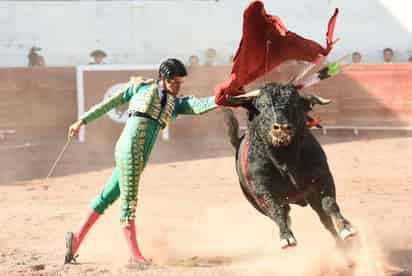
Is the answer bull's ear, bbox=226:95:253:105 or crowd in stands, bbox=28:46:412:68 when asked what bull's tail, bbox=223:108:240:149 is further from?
crowd in stands, bbox=28:46:412:68

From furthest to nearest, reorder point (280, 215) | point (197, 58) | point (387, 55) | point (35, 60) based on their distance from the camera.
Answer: point (35, 60), point (387, 55), point (197, 58), point (280, 215)

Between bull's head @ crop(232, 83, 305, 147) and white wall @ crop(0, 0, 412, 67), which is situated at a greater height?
white wall @ crop(0, 0, 412, 67)

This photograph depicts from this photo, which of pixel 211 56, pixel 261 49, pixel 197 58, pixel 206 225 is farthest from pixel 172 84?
pixel 211 56

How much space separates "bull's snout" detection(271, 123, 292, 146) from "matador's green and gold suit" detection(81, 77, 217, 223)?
0.64 m

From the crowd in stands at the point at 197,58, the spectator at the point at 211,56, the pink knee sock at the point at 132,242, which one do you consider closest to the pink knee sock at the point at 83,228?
the pink knee sock at the point at 132,242

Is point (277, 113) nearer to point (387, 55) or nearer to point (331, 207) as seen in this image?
point (331, 207)

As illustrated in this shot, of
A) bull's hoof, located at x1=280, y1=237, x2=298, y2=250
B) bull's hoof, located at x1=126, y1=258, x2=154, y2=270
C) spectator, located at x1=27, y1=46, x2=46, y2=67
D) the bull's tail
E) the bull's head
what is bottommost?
bull's hoof, located at x1=126, y1=258, x2=154, y2=270

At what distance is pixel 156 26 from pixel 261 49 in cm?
986

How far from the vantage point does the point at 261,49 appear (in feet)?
15.6

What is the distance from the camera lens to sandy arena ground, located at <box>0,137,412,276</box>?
4680 millimetres

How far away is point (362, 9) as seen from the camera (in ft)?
46.4

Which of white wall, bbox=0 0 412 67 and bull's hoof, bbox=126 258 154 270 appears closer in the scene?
bull's hoof, bbox=126 258 154 270

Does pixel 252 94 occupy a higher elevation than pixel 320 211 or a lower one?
higher

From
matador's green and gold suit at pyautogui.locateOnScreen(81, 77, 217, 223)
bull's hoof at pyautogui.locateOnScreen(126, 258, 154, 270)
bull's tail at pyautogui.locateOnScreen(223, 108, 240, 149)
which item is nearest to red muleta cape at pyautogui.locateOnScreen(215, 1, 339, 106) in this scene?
matador's green and gold suit at pyautogui.locateOnScreen(81, 77, 217, 223)
